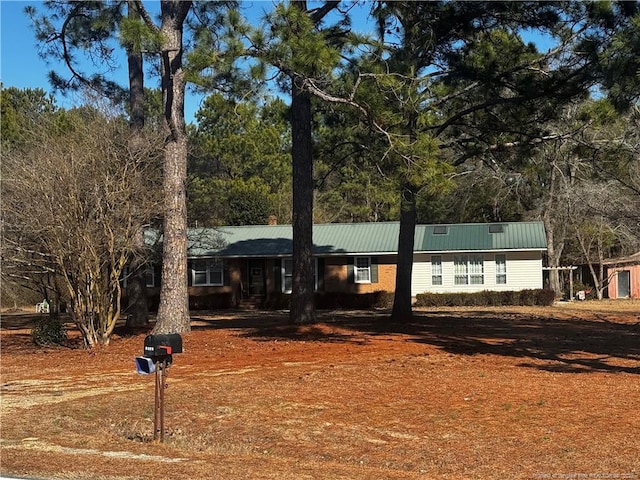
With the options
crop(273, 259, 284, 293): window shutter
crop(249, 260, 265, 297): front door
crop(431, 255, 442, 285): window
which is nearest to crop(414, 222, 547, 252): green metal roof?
crop(431, 255, 442, 285): window

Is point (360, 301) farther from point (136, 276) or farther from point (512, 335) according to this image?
point (512, 335)

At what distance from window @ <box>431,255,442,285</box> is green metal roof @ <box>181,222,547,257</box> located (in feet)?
1.88

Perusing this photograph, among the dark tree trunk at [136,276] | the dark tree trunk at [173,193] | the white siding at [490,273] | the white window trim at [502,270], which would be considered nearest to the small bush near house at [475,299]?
the white siding at [490,273]

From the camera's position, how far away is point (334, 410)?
398 inches

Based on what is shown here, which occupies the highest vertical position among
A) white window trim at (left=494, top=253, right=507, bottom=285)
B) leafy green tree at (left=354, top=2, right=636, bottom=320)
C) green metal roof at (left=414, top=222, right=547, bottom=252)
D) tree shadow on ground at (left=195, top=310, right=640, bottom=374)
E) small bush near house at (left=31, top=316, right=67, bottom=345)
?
leafy green tree at (left=354, top=2, right=636, bottom=320)

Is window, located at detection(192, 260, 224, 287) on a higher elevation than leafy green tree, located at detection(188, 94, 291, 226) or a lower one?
lower

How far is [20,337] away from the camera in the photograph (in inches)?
821

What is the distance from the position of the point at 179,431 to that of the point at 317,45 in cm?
750

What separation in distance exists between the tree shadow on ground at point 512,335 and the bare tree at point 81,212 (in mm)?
3929

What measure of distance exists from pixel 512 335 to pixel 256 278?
18906 millimetres

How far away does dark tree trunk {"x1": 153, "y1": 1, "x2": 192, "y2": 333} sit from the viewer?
1880 cm

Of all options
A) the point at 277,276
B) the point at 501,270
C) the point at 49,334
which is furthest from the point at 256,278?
the point at 49,334

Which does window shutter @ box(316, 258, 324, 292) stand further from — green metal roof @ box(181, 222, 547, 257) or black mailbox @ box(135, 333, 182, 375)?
black mailbox @ box(135, 333, 182, 375)

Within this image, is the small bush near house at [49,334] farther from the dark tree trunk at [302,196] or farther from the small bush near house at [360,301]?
the small bush near house at [360,301]
